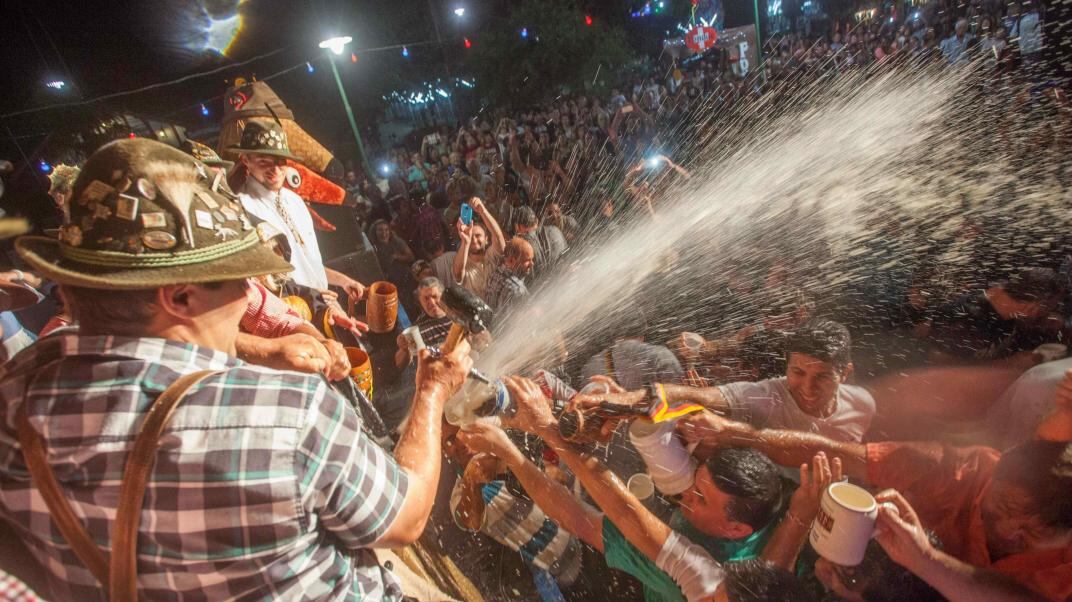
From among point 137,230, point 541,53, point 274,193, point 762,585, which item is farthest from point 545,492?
point 541,53

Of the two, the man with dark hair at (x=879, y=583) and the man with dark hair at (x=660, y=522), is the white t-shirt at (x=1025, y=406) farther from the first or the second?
the man with dark hair at (x=660, y=522)

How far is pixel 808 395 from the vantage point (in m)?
3.22

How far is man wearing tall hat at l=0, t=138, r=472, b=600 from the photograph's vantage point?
1191mm

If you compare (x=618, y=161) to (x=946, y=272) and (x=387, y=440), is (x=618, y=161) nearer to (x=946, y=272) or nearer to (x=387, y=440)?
(x=946, y=272)

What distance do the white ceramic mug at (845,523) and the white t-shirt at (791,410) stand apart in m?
1.17

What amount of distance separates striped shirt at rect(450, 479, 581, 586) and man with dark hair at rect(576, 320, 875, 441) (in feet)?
3.83

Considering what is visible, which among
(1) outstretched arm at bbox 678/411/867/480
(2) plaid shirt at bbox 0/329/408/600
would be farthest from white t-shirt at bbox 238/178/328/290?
(1) outstretched arm at bbox 678/411/867/480

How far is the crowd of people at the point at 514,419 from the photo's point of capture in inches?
48.3

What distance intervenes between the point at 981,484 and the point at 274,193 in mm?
4753

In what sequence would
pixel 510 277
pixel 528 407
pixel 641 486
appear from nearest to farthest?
pixel 528 407 < pixel 641 486 < pixel 510 277

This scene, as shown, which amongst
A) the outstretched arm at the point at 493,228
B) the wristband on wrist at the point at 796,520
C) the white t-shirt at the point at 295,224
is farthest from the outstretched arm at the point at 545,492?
the outstretched arm at the point at 493,228

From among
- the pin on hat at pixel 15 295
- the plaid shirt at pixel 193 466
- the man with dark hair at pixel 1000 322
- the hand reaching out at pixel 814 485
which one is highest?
the pin on hat at pixel 15 295

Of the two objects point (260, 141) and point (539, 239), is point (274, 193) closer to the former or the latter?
point (260, 141)

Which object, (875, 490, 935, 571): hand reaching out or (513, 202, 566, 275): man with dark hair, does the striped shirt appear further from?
(513, 202, 566, 275): man with dark hair
